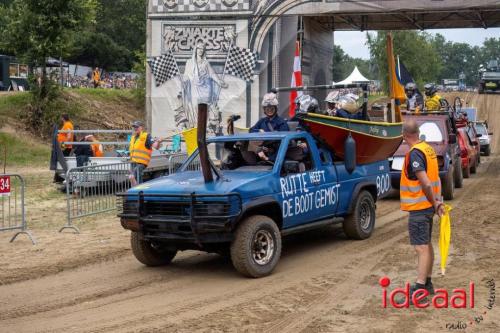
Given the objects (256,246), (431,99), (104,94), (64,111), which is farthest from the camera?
(104,94)

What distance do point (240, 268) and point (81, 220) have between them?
18.8ft

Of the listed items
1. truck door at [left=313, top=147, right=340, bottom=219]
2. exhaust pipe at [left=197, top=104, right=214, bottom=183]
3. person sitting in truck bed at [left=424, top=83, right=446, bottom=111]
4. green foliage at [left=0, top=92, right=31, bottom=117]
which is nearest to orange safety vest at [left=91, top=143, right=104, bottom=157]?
person sitting in truck bed at [left=424, top=83, right=446, bottom=111]

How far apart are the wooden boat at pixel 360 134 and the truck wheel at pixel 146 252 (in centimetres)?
268

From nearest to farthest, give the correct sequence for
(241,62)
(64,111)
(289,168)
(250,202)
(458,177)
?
(250,202), (289,168), (458,177), (241,62), (64,111)

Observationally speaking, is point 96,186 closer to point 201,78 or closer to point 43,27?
point 201,78

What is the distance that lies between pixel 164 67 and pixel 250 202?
45.3 feet

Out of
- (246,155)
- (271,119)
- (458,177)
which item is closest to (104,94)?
(458,177)

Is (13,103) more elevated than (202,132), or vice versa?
(13,103)

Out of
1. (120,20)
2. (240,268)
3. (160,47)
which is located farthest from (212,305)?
(120,20)

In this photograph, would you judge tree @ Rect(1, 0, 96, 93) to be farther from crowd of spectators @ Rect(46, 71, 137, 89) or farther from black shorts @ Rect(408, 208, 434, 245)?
black shorts @ Rect(408, 208, 434, 245)

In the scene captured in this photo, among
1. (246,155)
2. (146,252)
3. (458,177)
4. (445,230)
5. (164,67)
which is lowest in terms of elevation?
(146,252)

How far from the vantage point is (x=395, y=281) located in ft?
25.1

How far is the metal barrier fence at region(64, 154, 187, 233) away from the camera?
13312mm

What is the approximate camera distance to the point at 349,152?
380 inches
